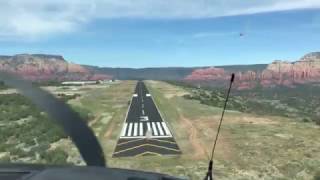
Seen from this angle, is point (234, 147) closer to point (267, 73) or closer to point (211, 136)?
point (211, 136)

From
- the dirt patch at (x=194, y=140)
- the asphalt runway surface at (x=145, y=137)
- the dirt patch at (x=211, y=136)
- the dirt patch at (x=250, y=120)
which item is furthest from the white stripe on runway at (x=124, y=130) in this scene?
the dirt patch at (x=250, y=120)

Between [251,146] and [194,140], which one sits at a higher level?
[251,146]

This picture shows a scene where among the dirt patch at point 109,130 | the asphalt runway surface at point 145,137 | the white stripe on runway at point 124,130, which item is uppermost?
the dirt patch at point 109,130

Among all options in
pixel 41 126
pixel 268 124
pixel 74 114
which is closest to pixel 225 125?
pixel 268 124

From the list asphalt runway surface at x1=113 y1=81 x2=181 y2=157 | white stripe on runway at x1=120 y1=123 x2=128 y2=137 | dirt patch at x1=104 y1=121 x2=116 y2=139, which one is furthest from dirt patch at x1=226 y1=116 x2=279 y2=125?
dirt patch at x1=104 y1=121 x2=116 y2=139

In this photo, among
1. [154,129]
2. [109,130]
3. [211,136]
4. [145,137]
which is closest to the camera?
[211,136]

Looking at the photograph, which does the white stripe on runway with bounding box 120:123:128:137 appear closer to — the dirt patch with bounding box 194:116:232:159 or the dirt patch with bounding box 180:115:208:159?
the dirt patch with bounding box 180:115:208:159

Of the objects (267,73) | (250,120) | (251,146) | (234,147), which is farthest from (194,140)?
(267,73)

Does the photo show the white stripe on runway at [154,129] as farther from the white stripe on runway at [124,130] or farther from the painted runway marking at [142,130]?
the white stripe on runway at [124,130]

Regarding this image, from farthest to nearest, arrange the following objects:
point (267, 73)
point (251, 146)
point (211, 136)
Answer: point (267, 73) < point (211, 136) < point (251, 146)
